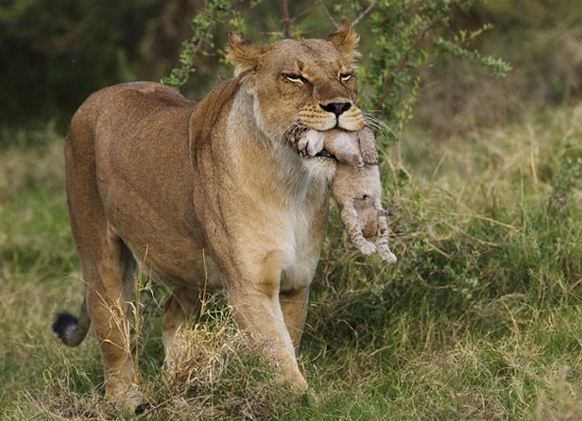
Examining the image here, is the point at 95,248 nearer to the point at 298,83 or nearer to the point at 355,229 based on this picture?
the point at 298,83

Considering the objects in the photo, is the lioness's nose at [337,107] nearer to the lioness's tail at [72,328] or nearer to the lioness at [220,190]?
the lioness at [220,190]

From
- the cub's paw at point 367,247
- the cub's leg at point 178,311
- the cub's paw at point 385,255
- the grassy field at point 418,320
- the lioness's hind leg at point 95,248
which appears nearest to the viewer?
the cub's paw at point 367,247

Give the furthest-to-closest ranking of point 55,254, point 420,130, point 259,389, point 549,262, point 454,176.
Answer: point 420,130, point 55,254, point 454,176, point 549,262, point 259,389

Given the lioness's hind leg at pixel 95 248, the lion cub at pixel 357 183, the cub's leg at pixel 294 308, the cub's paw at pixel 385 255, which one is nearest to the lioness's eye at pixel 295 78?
the lion cub at pixel 357 183

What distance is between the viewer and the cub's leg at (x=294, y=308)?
5172 millimetres

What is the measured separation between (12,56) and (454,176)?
645 centimetres

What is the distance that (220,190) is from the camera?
5.03 meters

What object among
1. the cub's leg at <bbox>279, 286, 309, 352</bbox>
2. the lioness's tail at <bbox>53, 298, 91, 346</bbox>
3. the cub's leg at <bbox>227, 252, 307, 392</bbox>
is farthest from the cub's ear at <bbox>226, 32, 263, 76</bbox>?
the lioness's tail at <bbox>53, 298, 91, 346</bbox>

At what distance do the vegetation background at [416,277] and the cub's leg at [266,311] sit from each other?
0.07 metres

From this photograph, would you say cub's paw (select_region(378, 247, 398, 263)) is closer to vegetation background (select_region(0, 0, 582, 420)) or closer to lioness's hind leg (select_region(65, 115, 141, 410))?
vegetation background (select_region(0, 0, 582, 420))

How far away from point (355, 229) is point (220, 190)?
2.09 feet

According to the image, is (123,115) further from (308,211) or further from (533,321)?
(533,321)

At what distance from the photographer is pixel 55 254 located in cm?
811

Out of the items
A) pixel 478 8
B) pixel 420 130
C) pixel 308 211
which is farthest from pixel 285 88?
pixel 478 8
